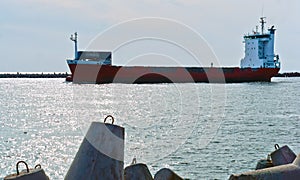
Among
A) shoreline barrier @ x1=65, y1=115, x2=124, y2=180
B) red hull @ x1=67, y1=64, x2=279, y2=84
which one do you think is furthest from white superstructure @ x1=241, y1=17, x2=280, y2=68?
shoreline barrier @ x1=65, y1=115, x2=124, y2=180

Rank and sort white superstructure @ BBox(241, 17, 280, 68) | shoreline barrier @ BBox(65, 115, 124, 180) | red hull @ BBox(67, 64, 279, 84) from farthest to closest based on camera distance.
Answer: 1. white superstructure @ BBox(241, 17, 280, 68)
2. red hull @ BBox(67, 64, 279, 84)
3. shoreline barrier @ BBox(65, 115, 124, 180)

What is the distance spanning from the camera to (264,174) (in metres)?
5.00

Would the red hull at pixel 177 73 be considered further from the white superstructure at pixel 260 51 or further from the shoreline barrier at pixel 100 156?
the shoreline barrier at pixel 100 156

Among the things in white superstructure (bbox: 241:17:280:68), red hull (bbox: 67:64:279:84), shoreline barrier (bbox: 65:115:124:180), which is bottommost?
shoreline barrier (bbox: 65:115:124:180)

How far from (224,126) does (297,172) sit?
58.8 feet

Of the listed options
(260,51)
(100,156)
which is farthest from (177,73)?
(100,156)

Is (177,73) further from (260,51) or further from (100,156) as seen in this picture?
(100,156)

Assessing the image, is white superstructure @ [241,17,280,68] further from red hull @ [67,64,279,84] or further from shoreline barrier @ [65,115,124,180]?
→ shoreline barrier @ [65,115,124,180]

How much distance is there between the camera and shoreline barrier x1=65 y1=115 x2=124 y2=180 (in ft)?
15.1

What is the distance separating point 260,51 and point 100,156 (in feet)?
228

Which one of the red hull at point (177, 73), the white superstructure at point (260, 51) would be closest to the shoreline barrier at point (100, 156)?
the red hull at point (177, 73)

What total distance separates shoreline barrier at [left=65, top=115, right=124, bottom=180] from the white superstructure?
221 feet

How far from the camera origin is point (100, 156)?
4598mm

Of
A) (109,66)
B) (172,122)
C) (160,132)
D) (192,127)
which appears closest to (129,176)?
(160,132)
